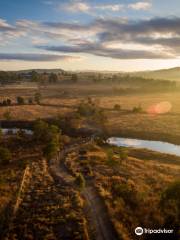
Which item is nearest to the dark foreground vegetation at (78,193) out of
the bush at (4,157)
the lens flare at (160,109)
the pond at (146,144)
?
the bush at (4,157)

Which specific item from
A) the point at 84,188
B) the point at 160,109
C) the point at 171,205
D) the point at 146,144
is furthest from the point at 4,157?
the point at 160,109

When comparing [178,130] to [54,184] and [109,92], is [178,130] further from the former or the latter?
[109,92]

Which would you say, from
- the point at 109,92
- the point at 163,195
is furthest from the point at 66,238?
the point at 109,92

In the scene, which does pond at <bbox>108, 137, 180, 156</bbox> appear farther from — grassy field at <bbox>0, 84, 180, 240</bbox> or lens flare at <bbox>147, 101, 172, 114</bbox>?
lens flare at <bbox>147, 101, 172, 114</bbox>

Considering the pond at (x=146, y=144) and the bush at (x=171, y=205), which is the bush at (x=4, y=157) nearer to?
the bush at (x=171, y=205)

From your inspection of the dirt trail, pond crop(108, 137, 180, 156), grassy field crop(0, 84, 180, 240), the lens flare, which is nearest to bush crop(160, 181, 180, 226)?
grassy field crop(0, 84, 180, 240)

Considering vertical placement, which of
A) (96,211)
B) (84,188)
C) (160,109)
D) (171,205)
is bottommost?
(84,188)

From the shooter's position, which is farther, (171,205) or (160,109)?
(160,109)

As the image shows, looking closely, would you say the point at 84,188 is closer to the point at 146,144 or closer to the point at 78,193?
the point at 78,193
